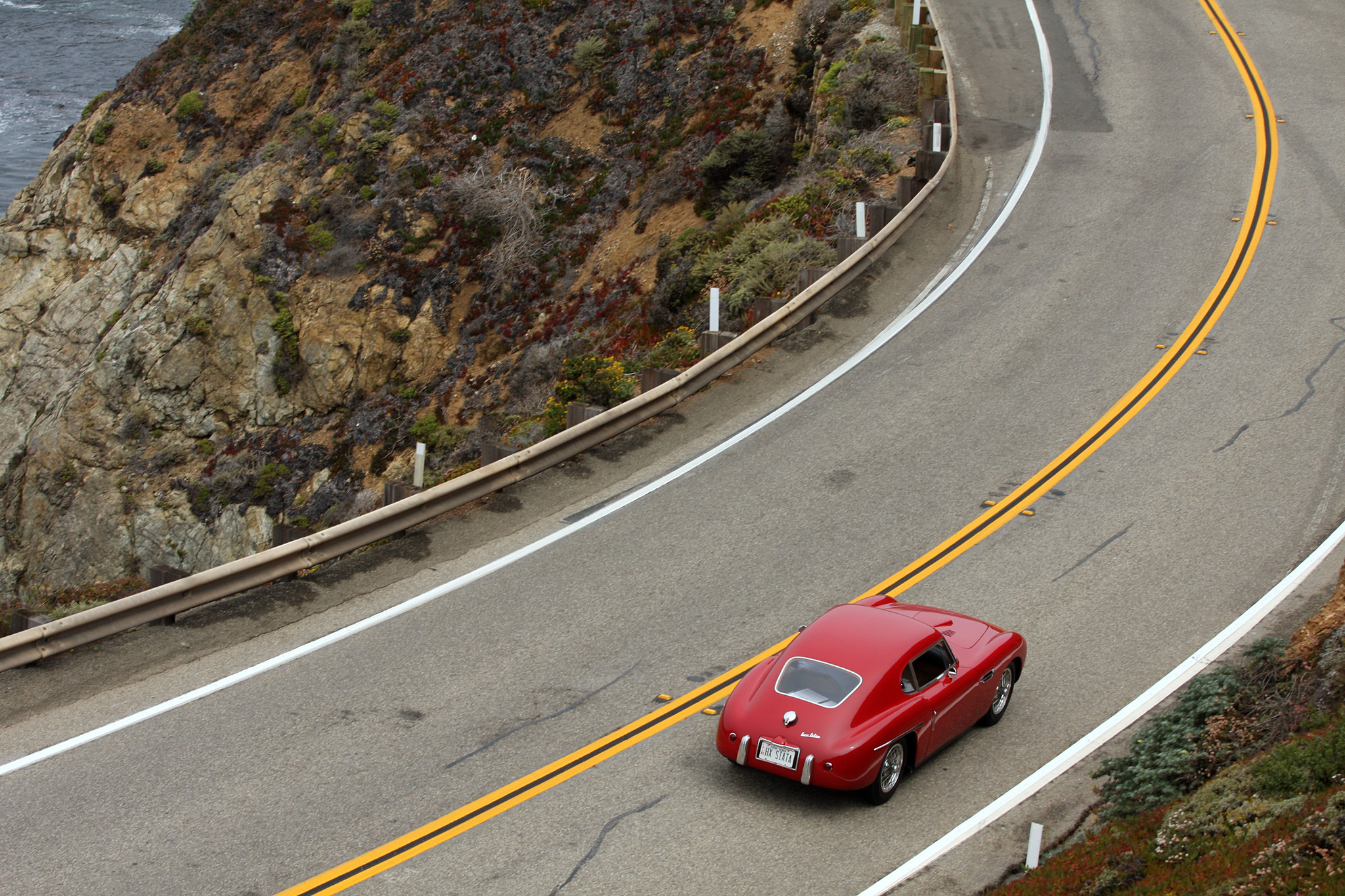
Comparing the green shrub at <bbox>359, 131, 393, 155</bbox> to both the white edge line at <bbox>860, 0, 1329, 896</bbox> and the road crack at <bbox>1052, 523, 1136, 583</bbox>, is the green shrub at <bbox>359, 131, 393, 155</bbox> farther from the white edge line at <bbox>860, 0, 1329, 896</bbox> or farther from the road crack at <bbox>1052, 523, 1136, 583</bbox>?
the white edge line at <bbox>860, 0, 1329, 896</bbox>

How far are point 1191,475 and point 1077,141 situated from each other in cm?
1056

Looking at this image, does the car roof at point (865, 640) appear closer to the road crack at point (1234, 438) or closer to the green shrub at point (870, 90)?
the road crack at point (1234, 438)

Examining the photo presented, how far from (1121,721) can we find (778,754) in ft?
10.2

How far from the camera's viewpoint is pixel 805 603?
11.4m

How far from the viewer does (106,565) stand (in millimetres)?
28578

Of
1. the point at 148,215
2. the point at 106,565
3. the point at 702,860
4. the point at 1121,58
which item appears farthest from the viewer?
the point at 148,215

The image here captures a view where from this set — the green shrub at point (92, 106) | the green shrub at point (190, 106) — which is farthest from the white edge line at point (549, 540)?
the green shrub at point (92, 106)

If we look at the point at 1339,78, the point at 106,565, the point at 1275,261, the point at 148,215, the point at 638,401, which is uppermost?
the point at 1339,78

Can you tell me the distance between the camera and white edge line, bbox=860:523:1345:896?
27.2 feet

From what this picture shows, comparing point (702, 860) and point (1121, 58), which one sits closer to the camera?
point (702, 860)

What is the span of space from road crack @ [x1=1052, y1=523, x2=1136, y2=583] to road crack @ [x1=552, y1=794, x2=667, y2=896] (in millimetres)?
5018

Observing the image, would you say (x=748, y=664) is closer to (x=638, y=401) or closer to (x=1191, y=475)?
(x=638, y=401)

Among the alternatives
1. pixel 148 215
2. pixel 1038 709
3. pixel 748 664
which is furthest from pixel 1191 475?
pixel 148 215

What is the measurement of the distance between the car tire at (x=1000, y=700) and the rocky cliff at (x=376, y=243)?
11.7 meters
